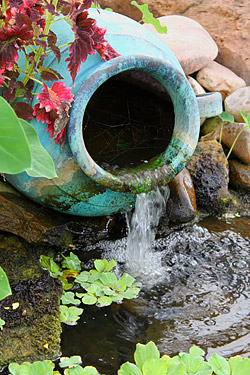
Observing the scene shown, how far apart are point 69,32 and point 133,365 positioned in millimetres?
1499

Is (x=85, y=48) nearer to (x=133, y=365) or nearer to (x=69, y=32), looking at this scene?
(x=69, y=32)

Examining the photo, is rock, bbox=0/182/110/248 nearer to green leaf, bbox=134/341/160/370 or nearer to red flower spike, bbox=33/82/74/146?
red flower spike, bbox=33/82/74/146

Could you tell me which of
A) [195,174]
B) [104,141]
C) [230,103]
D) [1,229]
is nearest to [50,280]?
[1,229]

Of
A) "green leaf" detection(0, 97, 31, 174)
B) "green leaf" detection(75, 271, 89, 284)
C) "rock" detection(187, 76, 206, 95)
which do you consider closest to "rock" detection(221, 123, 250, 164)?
"rock" detection(187, 76, 206, 95)

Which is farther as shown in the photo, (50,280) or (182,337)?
(50,280)

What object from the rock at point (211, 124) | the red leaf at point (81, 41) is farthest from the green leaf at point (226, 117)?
the red leaf at point (81, 41)

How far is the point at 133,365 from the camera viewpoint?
164cm

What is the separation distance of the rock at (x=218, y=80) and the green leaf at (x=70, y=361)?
8.03ft

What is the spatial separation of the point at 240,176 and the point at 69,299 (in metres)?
1.70

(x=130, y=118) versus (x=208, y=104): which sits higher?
(x=208, y=104)

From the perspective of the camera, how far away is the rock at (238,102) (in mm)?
3408

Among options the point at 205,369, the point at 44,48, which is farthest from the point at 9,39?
the point at 205,369

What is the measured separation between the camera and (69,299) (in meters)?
2.11

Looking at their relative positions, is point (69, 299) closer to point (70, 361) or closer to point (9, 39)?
point (70, 361)
